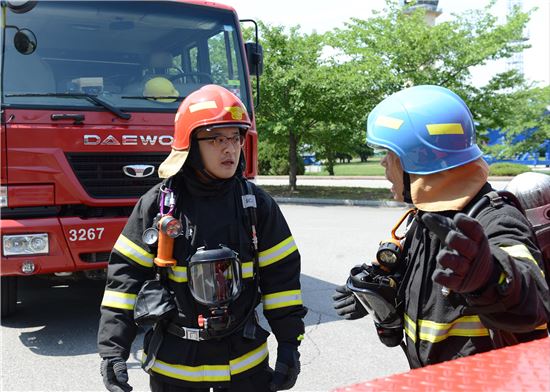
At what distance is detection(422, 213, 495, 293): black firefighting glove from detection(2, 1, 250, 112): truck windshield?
380 centimetres

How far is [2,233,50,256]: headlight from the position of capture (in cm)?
412

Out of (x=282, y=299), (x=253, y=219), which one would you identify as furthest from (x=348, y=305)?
(x=253, y=219)

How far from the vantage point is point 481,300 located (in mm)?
1359

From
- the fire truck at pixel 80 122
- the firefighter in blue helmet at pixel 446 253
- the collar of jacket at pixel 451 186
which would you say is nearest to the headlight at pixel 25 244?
the fire truck at pixel 80 122

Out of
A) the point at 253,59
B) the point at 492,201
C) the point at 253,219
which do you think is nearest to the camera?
the point at 492,201

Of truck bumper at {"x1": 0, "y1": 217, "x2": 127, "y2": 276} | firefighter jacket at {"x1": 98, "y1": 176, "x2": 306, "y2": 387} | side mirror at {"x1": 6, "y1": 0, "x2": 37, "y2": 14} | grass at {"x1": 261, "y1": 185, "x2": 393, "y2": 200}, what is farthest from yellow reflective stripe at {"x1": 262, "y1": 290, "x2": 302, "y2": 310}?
grass at {"x1": 261, "y1": 185, "x2": 393, "y2": 200}

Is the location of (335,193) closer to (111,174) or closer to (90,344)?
(111,174)

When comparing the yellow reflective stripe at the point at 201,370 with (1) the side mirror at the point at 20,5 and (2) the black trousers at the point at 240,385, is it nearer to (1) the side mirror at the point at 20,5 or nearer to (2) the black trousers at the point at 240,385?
(2) the black trousers at the point at 240,385

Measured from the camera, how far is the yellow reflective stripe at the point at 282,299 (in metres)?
2.31

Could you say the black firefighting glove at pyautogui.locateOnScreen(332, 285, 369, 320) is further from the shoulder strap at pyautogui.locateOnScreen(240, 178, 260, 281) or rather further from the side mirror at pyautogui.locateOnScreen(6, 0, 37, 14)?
the side mirror at pyautogui.locateOnScreen(6, 0, 37, 14)

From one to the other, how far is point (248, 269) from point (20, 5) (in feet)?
11.1

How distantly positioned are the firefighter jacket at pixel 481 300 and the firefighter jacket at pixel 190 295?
573 millimetres

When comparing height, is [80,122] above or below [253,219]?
above

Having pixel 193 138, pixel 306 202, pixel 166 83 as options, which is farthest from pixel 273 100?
pixel 193 138
